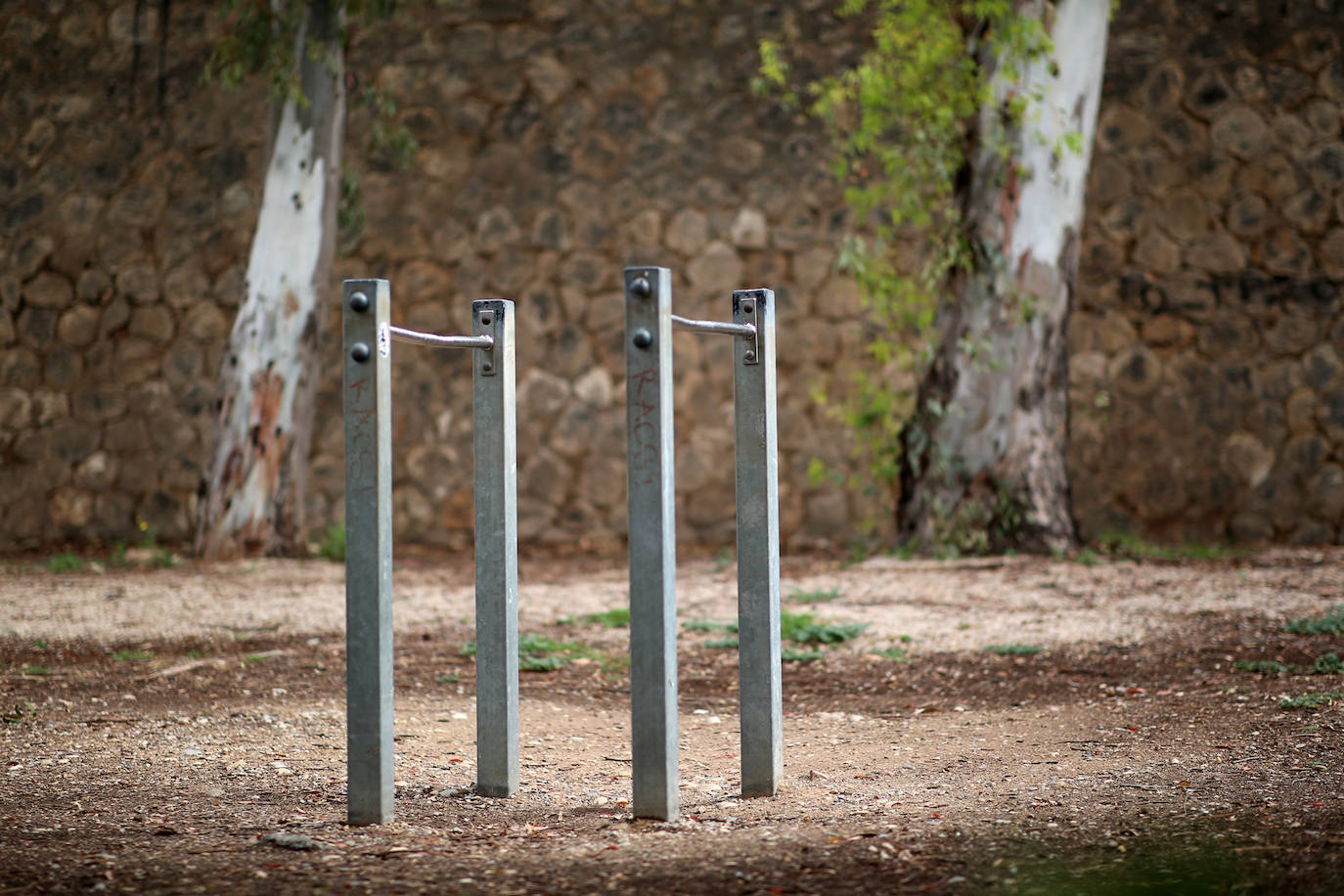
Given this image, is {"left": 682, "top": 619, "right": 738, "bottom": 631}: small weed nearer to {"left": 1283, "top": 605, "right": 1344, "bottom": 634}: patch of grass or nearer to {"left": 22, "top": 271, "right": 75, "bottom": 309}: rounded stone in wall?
{"left": 1283, "top": 605, "right": 1344, "bottom": 634}: patch of grass

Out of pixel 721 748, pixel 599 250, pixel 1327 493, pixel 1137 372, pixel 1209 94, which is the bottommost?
pixel 721 748

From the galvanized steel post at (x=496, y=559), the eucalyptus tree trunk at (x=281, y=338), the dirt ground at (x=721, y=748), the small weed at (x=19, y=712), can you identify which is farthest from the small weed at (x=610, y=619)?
the eucalyptus tree trunk at (x=281, y=338)

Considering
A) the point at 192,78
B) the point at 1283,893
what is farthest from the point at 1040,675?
the point at 192,78

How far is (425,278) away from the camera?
307 inches

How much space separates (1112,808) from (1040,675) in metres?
1.49

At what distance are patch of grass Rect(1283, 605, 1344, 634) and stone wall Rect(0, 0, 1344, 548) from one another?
9.77ft

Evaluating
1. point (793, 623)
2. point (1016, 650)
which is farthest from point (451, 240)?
point (1016, 650)

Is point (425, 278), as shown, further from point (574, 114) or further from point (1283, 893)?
point (1283, 893)

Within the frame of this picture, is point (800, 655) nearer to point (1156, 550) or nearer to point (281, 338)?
point (1156, 550)

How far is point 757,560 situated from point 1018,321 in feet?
13.6

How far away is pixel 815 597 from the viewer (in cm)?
531

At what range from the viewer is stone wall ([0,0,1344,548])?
24.0ft

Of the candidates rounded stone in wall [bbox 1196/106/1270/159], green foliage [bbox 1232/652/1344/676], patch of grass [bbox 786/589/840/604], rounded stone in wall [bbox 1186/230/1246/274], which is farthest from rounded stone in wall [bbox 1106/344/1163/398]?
green foliage [bbox 1232/652/1344/676]

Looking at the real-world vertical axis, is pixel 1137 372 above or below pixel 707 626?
above
